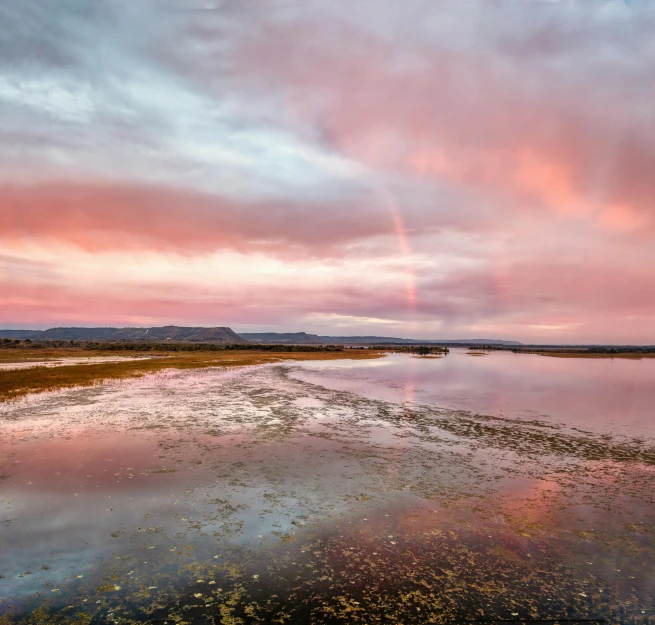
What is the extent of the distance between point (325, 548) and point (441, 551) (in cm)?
287

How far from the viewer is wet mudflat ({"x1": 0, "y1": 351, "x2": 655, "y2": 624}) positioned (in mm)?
8656

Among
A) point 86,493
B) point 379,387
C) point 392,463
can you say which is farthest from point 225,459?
point 379,387

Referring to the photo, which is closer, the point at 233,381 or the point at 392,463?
the point at 392,463

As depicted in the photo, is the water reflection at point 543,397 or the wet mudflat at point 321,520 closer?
the wet mudflat at point 321,520

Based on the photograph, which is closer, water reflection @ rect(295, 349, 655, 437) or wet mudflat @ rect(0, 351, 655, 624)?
wet mudflat @ rect(0, 351, 655, 624)

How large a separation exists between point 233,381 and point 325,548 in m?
42.1

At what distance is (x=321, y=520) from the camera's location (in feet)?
41.2

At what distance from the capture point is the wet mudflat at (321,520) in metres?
8.66

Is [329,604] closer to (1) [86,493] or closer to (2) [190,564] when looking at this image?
(2) [190,564]

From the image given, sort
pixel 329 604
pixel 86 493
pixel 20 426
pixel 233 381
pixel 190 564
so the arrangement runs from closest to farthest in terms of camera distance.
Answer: pixel 329 604 < pixel 190 564 < pixel 86 493 < pixel 20 426 < pixel 233 381

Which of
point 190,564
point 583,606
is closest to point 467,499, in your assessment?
point 583,606

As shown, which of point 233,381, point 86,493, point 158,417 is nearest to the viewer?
point 86,493

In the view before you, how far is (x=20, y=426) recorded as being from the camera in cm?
2441

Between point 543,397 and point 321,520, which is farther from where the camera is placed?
point 543,397
